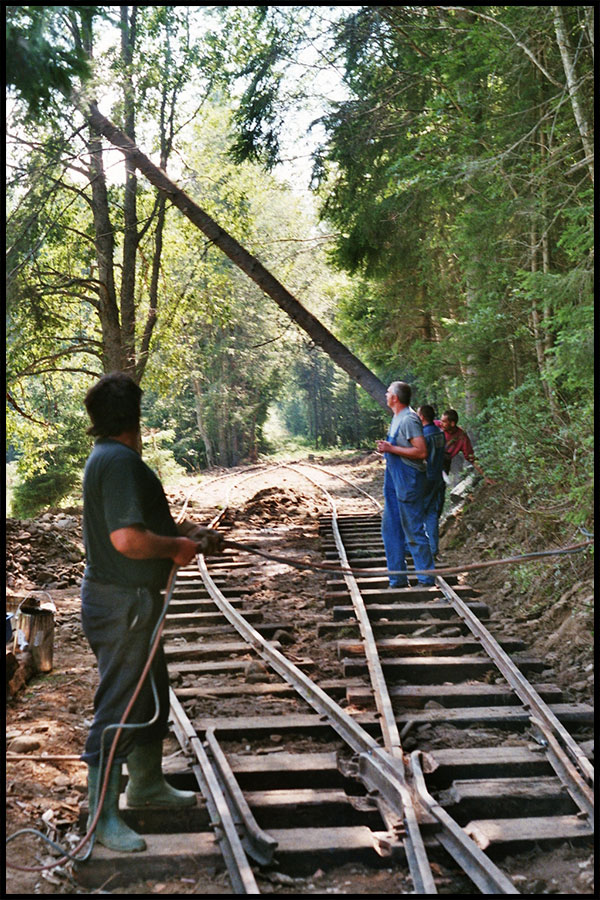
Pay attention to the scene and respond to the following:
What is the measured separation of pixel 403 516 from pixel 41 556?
549cm

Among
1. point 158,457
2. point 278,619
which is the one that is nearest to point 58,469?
point 158,457

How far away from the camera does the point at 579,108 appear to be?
732 centimetres

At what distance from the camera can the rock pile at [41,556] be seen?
1029cm

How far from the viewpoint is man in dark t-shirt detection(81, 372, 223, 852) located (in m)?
3.83

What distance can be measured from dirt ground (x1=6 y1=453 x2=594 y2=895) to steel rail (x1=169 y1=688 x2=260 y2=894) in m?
0.13

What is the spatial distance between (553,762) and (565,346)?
3.18 meters

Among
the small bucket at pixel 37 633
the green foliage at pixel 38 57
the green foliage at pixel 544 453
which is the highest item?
the green foliage at pixel 38 57

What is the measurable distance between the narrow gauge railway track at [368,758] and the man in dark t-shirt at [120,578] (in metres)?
0.48

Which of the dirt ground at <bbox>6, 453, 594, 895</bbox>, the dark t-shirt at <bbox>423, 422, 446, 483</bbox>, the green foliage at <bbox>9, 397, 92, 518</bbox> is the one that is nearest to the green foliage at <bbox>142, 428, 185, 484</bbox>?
the green foliage at <bbox>9, 397, 92, 518</bbox>

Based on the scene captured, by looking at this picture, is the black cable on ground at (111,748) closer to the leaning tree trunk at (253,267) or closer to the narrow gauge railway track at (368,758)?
the narrow gauge railway track at (368,758)

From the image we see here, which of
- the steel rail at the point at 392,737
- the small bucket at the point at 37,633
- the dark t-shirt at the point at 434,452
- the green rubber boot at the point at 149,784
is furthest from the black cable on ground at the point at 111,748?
the dark t-shirt at the point at 434,452

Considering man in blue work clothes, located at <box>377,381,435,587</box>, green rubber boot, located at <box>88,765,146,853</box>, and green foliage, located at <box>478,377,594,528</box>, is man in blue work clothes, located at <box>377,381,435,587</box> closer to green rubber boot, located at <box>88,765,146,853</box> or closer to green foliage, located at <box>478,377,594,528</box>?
green foliage, located at <box>478,377,594,528</box>

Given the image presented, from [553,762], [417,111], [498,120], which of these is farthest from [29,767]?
[417,111]

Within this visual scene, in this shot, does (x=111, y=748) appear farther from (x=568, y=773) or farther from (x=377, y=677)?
(x=377, y=677)
